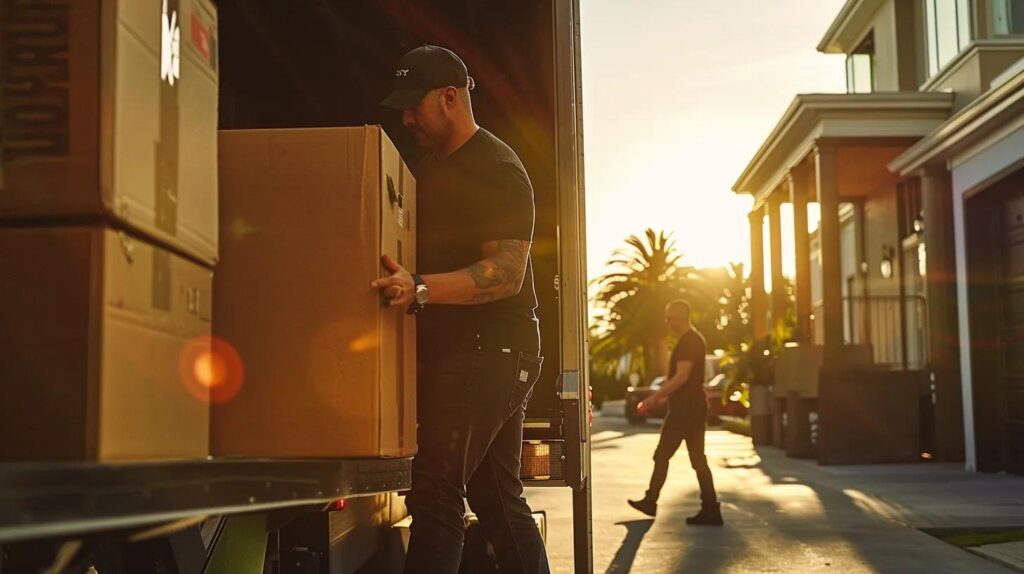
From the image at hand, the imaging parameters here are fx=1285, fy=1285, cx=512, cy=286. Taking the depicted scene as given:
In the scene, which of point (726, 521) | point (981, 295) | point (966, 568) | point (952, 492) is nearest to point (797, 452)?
point (981, 295)

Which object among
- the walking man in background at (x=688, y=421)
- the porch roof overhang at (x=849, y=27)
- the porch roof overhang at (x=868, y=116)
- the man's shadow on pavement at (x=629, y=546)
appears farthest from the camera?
the porch roof overhang at (x=849, y=27)

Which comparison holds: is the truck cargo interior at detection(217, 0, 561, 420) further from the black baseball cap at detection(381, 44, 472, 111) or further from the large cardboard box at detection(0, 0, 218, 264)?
the large cardboard box at detection(0, 0, 218, 264)

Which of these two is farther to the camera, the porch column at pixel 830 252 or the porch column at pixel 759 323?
the porch column at pixel 759 323

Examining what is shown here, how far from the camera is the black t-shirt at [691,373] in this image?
10.4 metres

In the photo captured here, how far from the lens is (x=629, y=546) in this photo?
9.17 meters

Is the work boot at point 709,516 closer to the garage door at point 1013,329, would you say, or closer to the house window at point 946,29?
the garage door at point 1013,329

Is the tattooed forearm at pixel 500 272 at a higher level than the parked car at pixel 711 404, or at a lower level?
higher

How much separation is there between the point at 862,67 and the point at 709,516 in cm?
1547

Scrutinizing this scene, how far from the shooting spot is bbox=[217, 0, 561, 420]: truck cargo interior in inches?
245

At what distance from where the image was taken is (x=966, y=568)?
8.09 metres

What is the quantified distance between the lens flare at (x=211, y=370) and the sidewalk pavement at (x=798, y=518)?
5122mm

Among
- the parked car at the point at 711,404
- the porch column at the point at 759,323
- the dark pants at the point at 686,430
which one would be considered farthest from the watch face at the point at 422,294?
the parked car at the point at 711,404

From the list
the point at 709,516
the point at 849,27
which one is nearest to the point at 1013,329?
the point at 709,516

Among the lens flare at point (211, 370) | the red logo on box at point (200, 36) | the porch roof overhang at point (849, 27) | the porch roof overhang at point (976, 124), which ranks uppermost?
the porch roof overhang at point (849, 27)
